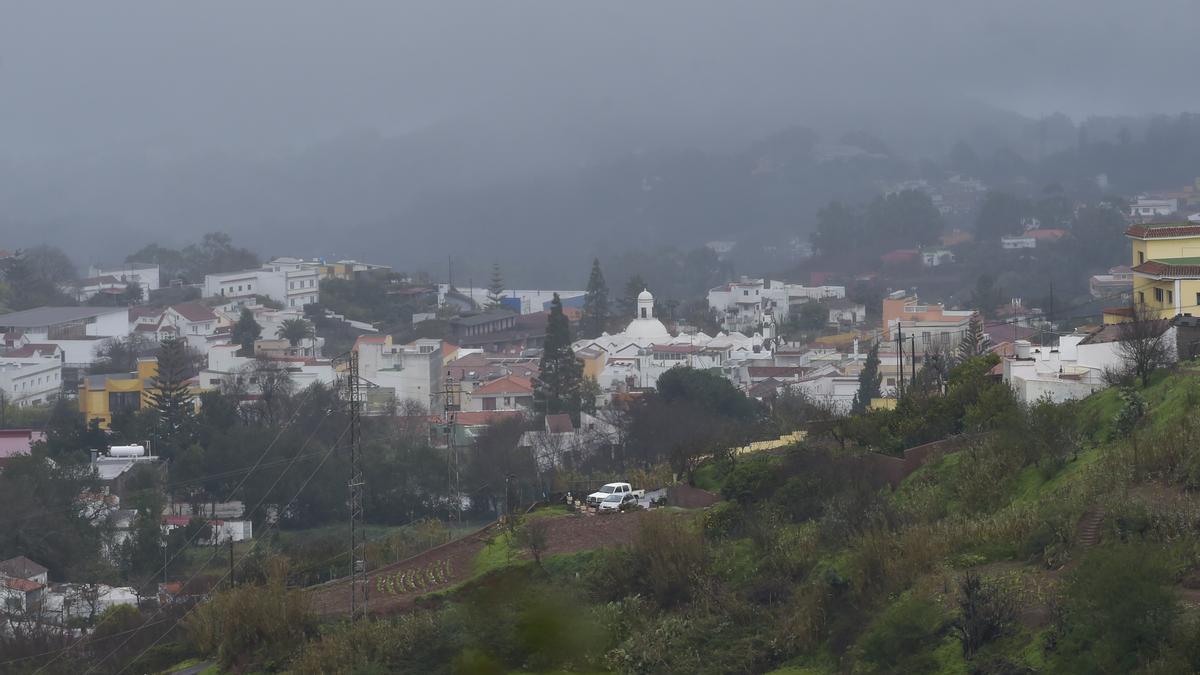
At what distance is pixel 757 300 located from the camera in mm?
59750

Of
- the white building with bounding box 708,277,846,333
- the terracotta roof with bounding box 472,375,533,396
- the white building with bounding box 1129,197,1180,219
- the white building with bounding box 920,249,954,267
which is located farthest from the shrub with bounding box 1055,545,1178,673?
the white building with bounding box 1129,197,1180,219

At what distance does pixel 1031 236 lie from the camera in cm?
8144

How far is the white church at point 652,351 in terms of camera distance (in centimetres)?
4334

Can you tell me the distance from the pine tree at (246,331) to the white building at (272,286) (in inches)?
275

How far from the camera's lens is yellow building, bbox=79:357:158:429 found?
3997cm

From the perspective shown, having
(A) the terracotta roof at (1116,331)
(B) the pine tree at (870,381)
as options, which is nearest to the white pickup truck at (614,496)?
(A) the terracotta roof at (1116,331)

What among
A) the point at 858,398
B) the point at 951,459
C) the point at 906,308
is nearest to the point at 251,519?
the point at 858,398

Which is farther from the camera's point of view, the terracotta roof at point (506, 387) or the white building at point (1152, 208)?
the white building at point (1152, 208)

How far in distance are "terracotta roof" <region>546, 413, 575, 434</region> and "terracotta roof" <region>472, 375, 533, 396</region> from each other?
411 cm

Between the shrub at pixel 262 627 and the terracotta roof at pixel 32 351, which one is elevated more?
the terracotta roof at pixel 32 351

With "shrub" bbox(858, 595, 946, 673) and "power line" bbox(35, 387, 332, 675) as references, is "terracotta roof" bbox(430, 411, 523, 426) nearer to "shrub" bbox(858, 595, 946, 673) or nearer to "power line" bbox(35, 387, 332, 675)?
"power line" bbox(35, 387, 332, 675)

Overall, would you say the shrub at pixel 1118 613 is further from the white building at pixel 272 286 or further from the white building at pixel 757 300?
the white building at pixel 272 286

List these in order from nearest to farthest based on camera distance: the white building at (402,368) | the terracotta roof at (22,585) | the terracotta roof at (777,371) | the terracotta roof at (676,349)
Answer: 1. the terracotta roof at (22,585)
2. the white building at (402,368)
3. the terracotta roof at (777,371)
4. the terracotta roof at (676,349)

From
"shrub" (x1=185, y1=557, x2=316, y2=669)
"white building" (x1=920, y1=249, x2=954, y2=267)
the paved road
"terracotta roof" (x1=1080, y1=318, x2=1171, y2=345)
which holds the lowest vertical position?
the paved road
